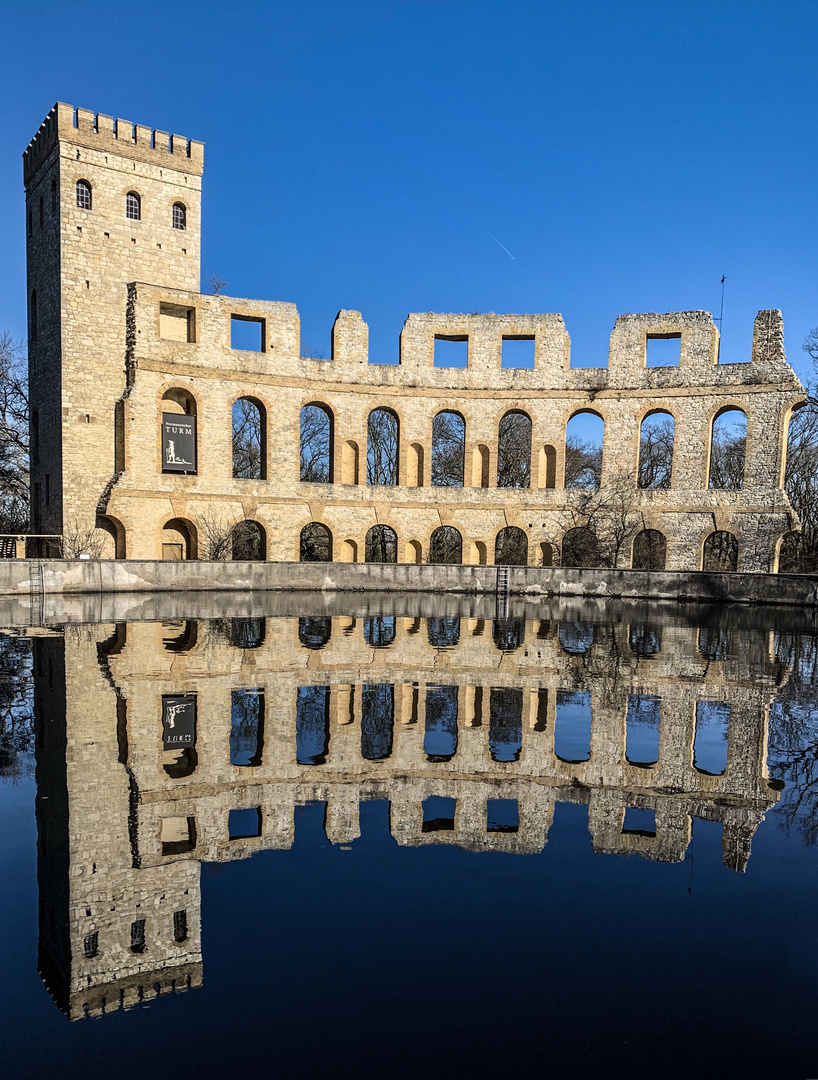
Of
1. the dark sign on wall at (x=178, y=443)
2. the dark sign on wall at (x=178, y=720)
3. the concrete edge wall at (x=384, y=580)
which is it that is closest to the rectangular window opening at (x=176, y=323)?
the dark sign on wall at (x=178, y=443)

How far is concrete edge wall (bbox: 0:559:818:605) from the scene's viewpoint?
17500mm

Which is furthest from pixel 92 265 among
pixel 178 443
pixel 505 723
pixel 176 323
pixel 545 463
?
pixel 505 723

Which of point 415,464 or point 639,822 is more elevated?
point 415,464

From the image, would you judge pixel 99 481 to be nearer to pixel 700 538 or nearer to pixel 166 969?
pixel 700 538

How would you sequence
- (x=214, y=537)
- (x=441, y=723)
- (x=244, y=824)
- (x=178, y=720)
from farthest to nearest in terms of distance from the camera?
(x=214, y=537) < (x=441, y=723) < (x=178, y=720) < (x=244, y=824)

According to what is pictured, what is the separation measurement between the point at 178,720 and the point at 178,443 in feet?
66.4

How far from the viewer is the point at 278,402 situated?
1044 inches

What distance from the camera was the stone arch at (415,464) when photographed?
28.2 m

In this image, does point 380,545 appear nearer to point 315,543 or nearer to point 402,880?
point 315,543

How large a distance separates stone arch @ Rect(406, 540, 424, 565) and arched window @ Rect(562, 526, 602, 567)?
544cm

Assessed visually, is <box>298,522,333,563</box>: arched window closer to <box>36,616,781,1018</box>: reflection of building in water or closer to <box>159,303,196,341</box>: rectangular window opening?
<box>159,303,196,341</box>: rectangular window opening

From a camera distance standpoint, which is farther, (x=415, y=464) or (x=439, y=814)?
(x=415, y=464)

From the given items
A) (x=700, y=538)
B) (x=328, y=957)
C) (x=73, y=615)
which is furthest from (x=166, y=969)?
(x=700, y=538)

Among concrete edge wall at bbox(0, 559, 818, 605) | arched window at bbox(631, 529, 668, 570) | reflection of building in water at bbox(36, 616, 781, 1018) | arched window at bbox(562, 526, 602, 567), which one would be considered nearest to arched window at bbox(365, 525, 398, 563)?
arched window at bbox(562, 526, 602, 567)
